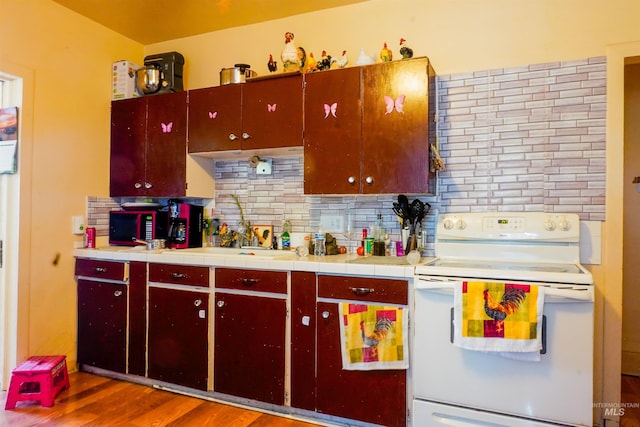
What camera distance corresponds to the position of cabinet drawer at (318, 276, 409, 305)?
2.03m

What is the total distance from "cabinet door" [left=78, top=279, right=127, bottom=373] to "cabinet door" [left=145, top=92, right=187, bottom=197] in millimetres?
742

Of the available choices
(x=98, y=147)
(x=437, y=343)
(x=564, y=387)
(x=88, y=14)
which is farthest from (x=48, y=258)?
(x=564, y=387)

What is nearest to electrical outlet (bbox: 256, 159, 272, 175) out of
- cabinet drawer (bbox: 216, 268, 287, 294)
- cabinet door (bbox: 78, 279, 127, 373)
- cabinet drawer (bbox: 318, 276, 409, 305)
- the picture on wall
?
cabinet drawer (bbox: 216, 268, 287, 294)

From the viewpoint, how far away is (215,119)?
277 centimetres

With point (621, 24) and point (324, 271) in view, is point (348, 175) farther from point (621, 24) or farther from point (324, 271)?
point (621, 24)

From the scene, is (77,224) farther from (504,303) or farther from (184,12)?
(504,303)

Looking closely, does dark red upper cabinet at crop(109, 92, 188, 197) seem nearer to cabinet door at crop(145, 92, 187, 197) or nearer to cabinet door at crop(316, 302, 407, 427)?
cabinet door at crop(145, 92, 187, 197)

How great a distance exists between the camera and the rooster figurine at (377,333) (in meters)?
2.04

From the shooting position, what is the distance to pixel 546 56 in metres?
2.30

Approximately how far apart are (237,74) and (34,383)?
7.56 feet

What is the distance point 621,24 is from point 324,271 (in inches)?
80.2

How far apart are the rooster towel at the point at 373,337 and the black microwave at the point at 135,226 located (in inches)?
64.0

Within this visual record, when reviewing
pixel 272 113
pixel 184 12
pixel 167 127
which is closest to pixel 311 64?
pixel 272 113

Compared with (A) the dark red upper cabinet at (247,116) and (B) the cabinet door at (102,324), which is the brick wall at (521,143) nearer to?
(A) the dark red upper cabinet at (247,116)
